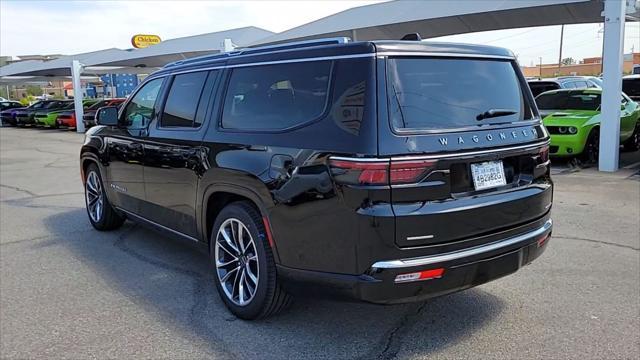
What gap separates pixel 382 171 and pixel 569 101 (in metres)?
10.9

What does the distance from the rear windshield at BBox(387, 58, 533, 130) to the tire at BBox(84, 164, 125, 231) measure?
4071 millimetres

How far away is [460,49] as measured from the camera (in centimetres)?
348

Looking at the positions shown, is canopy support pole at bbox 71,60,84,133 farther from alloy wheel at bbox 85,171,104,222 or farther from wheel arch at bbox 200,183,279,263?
wheel arch at bbox 200,183,279,263

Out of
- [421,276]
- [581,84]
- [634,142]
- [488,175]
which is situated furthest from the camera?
[581,84]

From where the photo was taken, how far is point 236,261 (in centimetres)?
397

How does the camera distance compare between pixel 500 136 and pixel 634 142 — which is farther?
pixel 634 142

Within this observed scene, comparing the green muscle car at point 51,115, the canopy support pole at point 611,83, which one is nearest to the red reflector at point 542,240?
the canopy support pole at point 611,83

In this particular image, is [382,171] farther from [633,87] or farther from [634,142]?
[633,87]

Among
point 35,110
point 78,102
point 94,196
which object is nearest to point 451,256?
point 94,196

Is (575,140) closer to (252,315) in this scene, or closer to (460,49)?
(460,49)

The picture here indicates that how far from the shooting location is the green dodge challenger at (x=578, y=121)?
1084 cm

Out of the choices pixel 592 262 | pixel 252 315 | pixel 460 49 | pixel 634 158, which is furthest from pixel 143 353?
pixel 634 158

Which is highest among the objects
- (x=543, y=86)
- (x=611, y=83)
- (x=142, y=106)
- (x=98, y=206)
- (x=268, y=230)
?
(x=543, y=86)

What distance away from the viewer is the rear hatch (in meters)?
2.97
